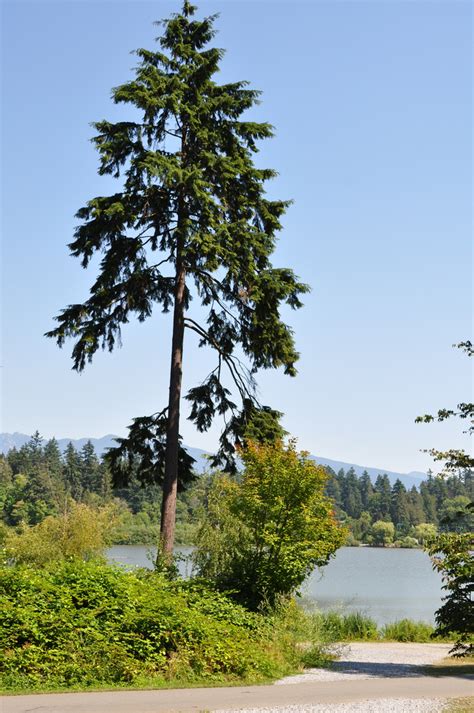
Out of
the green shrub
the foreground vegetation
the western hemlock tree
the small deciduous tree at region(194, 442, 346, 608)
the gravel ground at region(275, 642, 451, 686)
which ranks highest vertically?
the western hemlock tree

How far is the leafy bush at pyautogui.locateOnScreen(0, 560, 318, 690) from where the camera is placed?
1212cm

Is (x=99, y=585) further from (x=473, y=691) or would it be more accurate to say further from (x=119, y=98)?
(x=119, y=98)

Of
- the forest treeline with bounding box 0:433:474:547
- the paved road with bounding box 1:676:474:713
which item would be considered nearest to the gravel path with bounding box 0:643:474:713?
the paved road with bounding box 1:676:474:713

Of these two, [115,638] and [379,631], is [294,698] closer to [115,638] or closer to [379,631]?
[115,638]

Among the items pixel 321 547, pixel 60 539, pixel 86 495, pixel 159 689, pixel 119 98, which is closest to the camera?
pixel 159 689

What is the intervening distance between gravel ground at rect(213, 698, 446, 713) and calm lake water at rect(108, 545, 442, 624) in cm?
775

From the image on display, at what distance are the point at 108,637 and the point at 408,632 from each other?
13.6 meters

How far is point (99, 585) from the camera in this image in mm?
13977

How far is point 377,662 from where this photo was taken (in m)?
17.1

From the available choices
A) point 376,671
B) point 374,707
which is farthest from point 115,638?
point 376,671

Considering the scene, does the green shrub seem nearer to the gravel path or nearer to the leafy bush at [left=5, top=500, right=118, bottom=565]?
the gravel path

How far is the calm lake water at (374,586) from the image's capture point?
3606 cm

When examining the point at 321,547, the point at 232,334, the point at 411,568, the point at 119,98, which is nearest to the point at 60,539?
the point at 232,334

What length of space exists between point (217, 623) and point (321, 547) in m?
4.77
